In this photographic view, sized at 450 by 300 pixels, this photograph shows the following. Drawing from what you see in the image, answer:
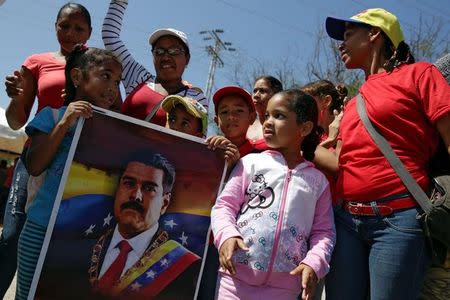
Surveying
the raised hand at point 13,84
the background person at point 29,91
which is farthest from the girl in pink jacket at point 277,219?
the raised hand at point 13,84

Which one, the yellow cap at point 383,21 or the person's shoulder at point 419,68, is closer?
the person's shoulder at point 419,68

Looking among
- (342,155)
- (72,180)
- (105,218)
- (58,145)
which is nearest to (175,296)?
(105,218)

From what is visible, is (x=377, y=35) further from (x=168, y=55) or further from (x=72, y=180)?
(x=72, y=180)

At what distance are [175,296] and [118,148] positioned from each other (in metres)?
0.83

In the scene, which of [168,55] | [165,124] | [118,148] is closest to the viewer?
[118,148]

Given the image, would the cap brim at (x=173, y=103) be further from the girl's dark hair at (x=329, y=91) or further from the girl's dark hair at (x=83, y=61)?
the girl's dark hair at (x=329, y=91)

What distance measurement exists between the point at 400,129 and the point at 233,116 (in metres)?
1.07

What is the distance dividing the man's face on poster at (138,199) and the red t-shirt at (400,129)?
98cm

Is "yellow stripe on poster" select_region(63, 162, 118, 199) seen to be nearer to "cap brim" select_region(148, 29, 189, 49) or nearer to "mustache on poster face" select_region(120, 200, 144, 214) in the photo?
"mustache on poster face" select_region(120, 200, 144, 214)

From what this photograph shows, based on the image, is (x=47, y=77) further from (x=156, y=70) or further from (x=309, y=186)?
(x=309, y=186)

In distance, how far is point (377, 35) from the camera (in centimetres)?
239

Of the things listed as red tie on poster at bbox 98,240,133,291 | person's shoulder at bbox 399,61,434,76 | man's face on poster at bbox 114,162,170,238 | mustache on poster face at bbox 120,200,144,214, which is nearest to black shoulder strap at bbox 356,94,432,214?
person's shoulder at bbox 399,61,434,76

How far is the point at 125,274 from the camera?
2.13 m

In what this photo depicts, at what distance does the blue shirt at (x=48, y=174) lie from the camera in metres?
2.13
